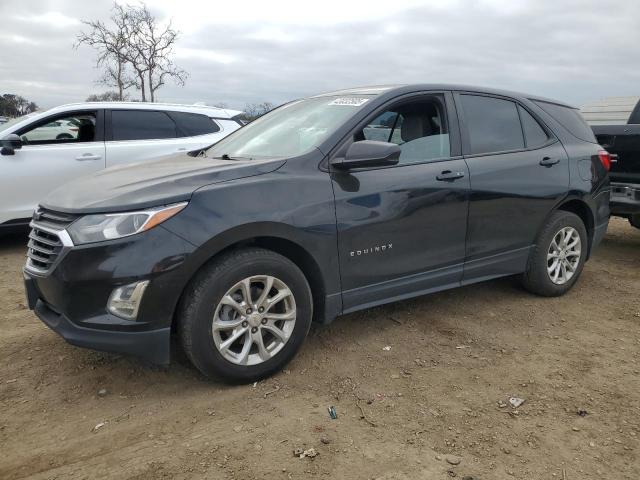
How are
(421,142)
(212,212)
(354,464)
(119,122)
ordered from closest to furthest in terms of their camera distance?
(354,464) → (212,212) → (421,142) → (119,122)

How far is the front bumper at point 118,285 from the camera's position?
261cm

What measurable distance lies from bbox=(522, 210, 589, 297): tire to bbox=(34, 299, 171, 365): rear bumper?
3020mm

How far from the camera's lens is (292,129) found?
3.71m

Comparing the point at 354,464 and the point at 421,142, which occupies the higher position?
the point at 421,142

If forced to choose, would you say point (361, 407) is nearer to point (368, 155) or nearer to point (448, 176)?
point (368, 155)

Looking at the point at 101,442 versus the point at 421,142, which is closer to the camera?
the point at 101,442

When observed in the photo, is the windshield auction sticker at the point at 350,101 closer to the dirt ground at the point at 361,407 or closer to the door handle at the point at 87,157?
the dirt ground at the point at 361,407

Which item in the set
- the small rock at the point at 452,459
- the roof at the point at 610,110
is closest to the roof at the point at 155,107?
the roof at the point at 610,110

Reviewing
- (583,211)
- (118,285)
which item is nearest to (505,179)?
(583,211)

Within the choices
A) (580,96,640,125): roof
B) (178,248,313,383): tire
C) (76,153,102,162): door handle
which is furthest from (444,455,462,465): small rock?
(580,96,640,125): roof

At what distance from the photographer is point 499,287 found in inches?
190

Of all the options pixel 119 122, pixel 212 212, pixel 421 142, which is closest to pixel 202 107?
pixel 119 122

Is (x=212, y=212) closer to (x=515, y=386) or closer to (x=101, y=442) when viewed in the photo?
(x=101, y=442)

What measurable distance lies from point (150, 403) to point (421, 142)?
2417mm
